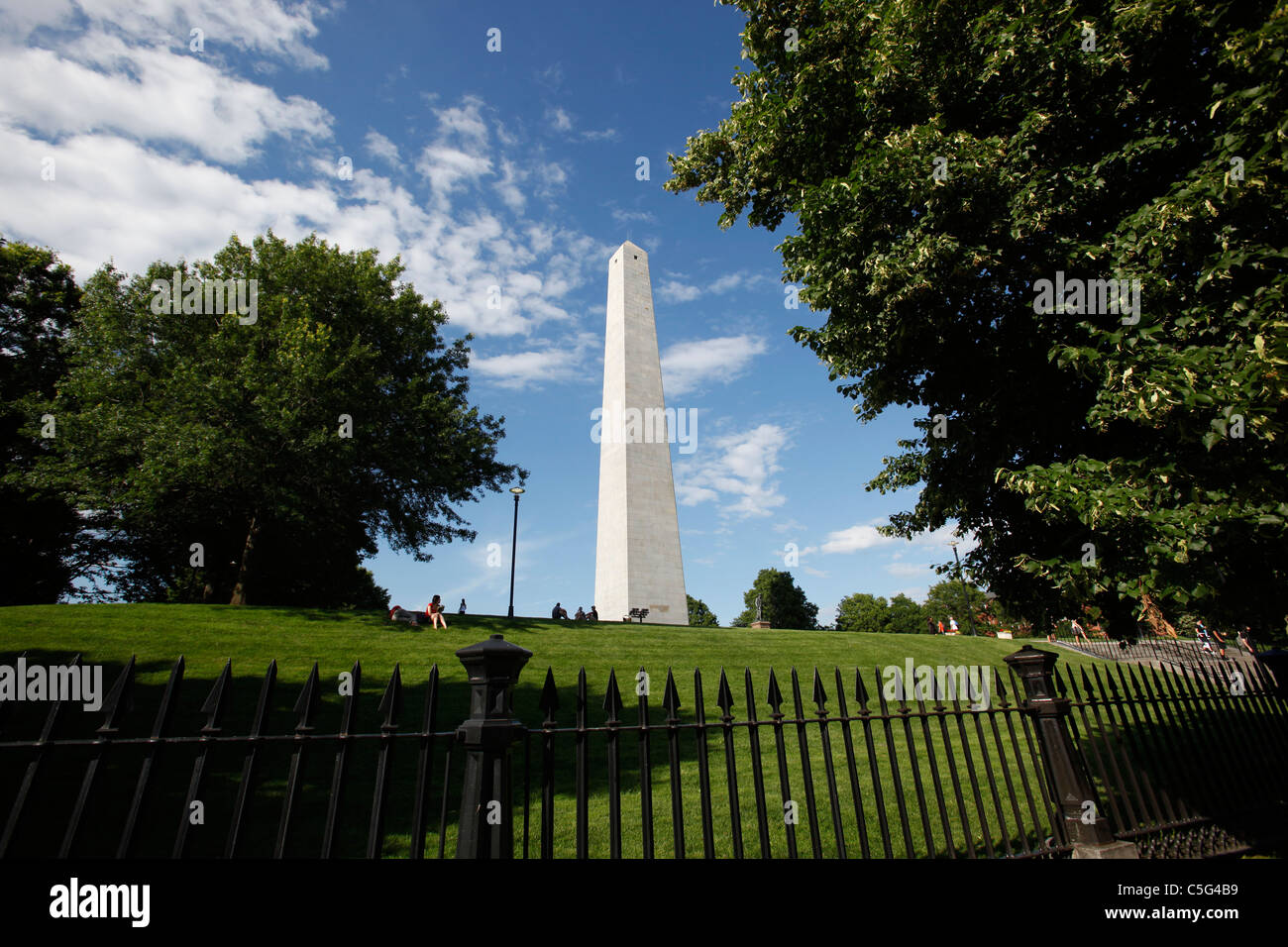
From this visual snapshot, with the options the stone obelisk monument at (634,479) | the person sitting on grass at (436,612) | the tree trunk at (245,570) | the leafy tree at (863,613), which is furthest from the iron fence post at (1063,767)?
the leafy tree at (863,613)

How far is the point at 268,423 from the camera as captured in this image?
1752 cm

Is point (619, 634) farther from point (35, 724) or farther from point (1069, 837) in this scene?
point (1069, 837)

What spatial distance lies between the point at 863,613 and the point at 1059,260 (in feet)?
278

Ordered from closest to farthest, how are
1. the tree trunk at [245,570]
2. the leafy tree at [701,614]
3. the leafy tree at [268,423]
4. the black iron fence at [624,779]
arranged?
the black iron fence at [624,779] → the leafy tree at [268,423] → the tree trunk at [245,570] → the leafy tree at [701,614]

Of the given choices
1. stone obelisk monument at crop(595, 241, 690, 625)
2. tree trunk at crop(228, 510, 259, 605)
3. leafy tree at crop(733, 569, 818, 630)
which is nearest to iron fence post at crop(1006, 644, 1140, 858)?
tree trunk at crop(228, 510, 259, 605)

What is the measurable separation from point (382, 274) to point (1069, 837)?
1027 inches

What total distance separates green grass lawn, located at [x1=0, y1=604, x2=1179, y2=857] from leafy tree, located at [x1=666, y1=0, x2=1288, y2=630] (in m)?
2.44

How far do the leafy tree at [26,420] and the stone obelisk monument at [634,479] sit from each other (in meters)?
20.4

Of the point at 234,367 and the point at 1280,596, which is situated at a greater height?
the point at 234,367

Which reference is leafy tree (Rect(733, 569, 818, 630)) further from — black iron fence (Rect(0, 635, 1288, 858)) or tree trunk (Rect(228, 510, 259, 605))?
black iron fence (Rect(0, 635, 1288, 858))

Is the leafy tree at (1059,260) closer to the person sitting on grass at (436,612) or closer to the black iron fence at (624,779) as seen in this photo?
the black iron fence at (624,779)

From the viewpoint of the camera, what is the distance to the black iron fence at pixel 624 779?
2.67 m
